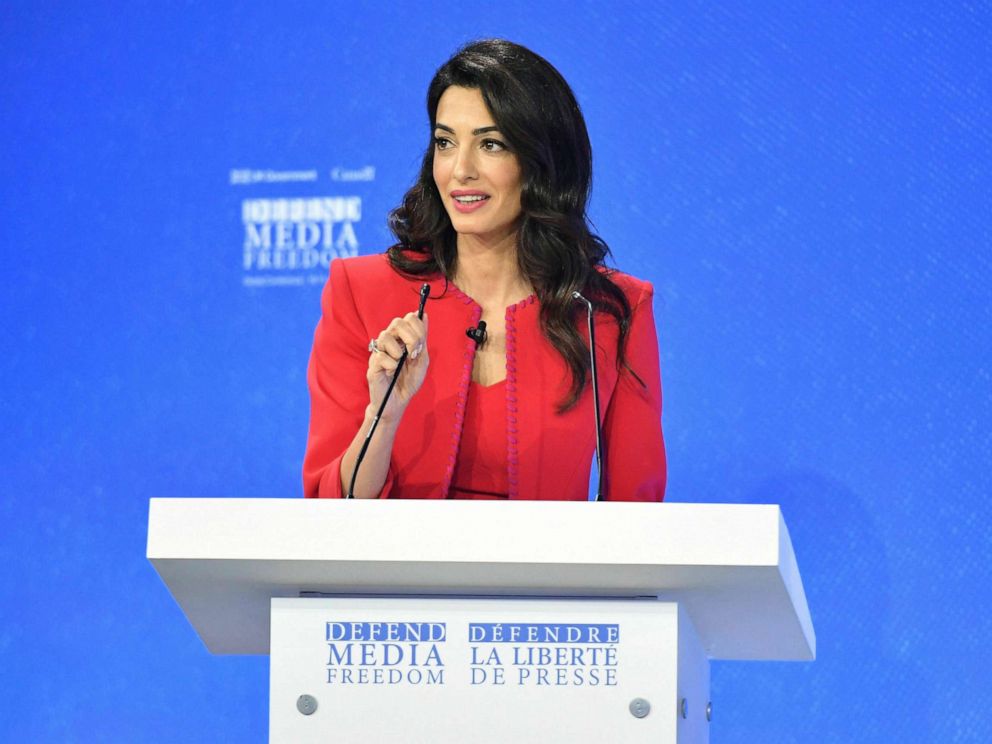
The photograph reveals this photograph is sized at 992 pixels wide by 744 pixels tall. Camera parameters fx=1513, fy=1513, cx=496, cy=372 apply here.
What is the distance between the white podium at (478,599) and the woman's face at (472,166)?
0.78 m

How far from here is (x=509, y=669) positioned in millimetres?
1429

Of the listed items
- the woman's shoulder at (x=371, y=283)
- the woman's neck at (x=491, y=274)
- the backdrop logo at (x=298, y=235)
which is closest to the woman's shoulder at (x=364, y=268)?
the woman's shoulder at (x=371, y=283)

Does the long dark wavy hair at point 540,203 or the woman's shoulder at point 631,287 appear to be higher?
the long dark wavy hair at point 540,203

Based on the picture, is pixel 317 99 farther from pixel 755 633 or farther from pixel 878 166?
pixel 755 633

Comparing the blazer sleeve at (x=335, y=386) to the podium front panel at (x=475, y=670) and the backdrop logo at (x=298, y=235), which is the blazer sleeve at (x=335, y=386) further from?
the backdrop logo at (x=298, y=235)

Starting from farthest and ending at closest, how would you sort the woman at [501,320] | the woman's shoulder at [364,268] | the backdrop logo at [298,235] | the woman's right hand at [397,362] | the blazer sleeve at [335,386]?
the backdrop logo at [298,235] → the woman's shoulder at [364,268] → the woman at [501,320] → the blazer sleeve at [335,386] → the woman's right hand at [397,362]

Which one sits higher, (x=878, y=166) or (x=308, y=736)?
(x=878, y=166)

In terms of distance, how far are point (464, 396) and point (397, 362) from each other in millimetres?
339

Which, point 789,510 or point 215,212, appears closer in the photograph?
point 789,510

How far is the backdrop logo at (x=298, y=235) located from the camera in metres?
2.92

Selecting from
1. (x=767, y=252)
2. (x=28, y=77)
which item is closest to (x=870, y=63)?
(x=767, y=252)

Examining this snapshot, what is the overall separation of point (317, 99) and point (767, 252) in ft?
3.03

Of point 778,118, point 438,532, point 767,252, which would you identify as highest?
point 778,118

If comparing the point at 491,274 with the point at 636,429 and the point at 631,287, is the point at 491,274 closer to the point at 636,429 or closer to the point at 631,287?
the point at 631,287
